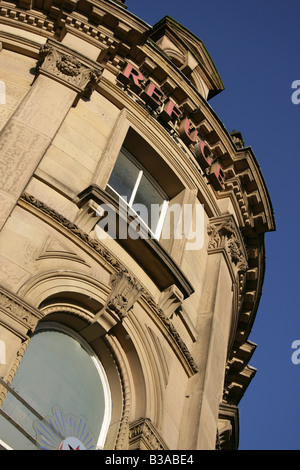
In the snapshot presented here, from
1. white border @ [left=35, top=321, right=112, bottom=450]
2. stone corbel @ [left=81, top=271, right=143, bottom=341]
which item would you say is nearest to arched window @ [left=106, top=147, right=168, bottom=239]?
stone corbel @ [left=81, top=271, right=143, bottom=341]

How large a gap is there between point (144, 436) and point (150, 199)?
23.2ft

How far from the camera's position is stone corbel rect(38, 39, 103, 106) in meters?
16.7

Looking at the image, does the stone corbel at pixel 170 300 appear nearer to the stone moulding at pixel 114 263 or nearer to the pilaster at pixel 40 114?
the stone moulding at pixel 114 263

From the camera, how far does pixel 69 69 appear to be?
1695cm

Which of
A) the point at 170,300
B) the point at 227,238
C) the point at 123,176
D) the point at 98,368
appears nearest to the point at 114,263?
the point at 170,300

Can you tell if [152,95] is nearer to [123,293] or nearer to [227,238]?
[227,238]

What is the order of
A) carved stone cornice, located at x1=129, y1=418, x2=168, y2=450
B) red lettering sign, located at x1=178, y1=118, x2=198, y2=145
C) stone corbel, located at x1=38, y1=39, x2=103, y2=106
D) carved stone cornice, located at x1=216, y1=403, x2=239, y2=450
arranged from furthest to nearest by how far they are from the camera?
carved stone cornice, located at x1=216, y1=403, x2=239, y2=450
red lettering sign, located at x1=178, y1=118, x2=198, y2=145
stone corbel, located at x1=38, y1=39, x2=103, y2=106
carved stone cornice, located at x1=129, y1=418, x2=168, y2=450

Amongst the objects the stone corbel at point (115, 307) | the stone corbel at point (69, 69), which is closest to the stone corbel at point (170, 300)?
the stone corbel at point (115, 307)

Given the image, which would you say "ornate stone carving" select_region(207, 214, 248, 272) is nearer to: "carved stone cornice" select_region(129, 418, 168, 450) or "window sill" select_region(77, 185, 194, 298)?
"window sill" select_region(77, 185, 194, 298)

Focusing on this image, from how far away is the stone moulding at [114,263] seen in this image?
13.8m

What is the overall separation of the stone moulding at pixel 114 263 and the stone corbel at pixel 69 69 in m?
3.77

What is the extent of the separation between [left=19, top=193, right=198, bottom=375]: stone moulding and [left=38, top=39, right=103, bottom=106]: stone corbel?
3.77 metres

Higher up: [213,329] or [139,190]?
[139,190]

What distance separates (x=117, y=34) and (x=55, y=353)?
369 inches
